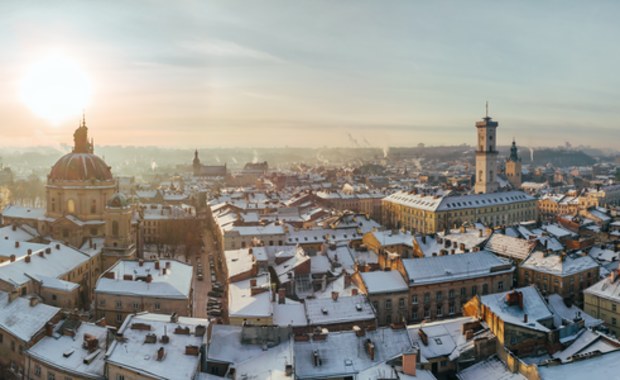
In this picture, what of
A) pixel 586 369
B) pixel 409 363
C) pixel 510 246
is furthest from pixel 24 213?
pixel 586 369

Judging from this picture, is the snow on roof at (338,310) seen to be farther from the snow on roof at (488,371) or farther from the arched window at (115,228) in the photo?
the arched window at (115,228)

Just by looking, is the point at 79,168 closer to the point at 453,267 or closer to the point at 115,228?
the point at 115,228

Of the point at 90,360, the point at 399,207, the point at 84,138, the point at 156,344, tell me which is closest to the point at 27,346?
the point at 90,360

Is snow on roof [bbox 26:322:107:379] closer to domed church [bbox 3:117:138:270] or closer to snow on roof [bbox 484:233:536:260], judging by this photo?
domed church [bbox 3:117:138:270]

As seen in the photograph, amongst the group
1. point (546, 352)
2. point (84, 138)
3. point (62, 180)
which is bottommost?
point (546, 352)

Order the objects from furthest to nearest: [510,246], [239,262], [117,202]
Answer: [117,202]
[510,246]
[239,262]

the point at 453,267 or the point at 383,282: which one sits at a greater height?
the point at 453,267

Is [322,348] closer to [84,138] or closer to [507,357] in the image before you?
[507,357]
